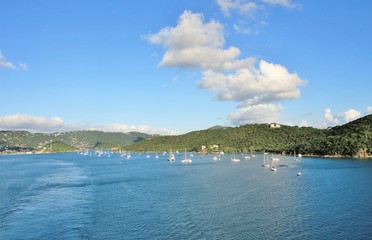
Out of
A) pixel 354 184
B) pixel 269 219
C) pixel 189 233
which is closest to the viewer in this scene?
pixel 189 233

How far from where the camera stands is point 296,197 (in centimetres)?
8094

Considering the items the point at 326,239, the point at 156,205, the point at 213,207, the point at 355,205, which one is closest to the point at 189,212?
the point at 213,207

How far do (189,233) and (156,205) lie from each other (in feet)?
74.8

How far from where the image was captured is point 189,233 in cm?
5256

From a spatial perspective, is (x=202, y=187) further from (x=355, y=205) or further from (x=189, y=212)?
(x=355, y=205)

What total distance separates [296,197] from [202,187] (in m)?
26.8

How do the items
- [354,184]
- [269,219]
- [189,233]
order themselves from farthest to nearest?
[354,184] < [269,219] < [189,233]

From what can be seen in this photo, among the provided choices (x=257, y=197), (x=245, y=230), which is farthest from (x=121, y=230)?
(x=257, y=197)

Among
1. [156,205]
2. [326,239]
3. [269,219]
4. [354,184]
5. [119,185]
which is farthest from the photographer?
[119,185]

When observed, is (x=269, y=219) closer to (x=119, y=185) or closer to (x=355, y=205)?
(x=355, y=205)

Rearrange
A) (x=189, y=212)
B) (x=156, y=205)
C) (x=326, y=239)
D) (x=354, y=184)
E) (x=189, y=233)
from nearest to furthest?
(x=326, y=239) → (x=189, y=233) → (x=189, y=212) → (x=156, y=205) → (x=354, y=184)

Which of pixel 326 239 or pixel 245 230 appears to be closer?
pixel 326 239

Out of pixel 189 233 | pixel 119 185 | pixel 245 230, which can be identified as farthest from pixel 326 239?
pixel 119 185

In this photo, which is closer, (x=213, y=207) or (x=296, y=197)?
(x=213, y=207)
